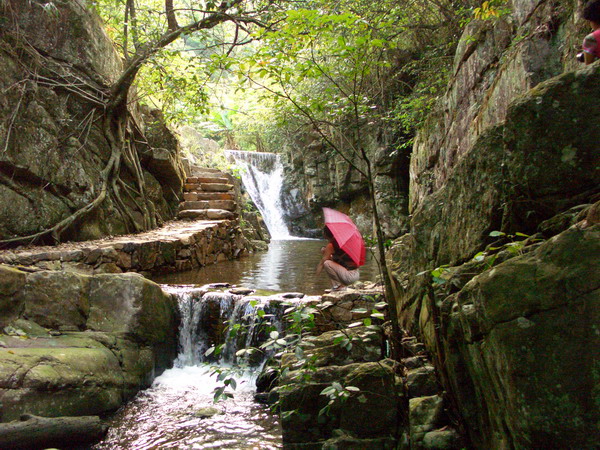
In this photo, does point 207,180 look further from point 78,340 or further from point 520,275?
point 520,275

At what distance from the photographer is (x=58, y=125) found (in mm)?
7926

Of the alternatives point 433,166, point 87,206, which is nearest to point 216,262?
point 87,206

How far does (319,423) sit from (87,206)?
6.73 meters

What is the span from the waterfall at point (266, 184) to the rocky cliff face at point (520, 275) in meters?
16.5

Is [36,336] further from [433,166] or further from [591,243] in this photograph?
[433,166]

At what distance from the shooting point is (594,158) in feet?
7.17

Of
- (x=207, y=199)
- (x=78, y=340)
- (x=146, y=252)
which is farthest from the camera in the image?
(x=207, y=199)

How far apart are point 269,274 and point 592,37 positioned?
22.9 feet

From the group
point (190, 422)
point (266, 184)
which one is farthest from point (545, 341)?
point (266, 184)

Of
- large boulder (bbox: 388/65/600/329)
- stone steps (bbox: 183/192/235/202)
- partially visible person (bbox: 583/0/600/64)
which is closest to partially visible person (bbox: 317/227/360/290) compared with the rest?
large boulder (bbox: 388/65/600/329)

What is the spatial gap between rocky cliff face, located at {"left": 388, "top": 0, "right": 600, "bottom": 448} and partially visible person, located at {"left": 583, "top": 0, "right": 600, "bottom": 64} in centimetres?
143

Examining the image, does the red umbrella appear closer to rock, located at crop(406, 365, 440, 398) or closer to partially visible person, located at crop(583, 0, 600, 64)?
rock, located at crop(406, 365, 440, 398)

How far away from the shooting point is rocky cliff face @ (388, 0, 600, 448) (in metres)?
1.66

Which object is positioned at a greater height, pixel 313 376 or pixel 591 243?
pixel 591 243
